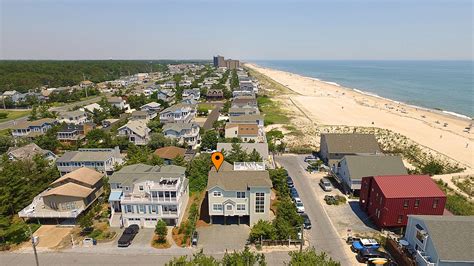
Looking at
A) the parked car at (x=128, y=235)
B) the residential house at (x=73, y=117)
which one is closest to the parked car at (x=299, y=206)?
the parked car at (x=128, y=235)

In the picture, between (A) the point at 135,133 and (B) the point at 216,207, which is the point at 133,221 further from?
(A) the point at 135,133

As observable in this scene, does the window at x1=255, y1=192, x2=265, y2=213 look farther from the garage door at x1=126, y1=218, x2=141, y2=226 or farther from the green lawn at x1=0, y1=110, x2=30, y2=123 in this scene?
the green lawn at x1=0, y1=110, x2=30, y2=123

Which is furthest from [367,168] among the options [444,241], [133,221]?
[133,221]

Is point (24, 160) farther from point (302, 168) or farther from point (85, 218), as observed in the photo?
point (302, 168)

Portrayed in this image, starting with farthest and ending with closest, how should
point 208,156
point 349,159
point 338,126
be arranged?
point 338,126 < point 208,156 < point 349,159

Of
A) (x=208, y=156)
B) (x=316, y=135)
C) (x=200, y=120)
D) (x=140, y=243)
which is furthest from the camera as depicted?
(x=200, y=120)

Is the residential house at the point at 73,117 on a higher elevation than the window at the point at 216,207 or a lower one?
higher

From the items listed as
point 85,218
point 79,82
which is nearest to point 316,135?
point 85,218

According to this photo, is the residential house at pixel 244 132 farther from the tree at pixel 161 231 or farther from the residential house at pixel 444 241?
the residential house at pixel 444 241
